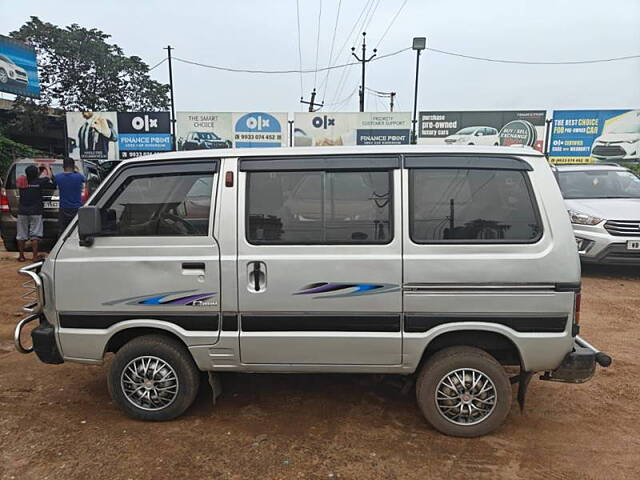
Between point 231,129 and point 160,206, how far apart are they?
1976cm

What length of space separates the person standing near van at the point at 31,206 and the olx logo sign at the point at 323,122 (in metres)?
15.3

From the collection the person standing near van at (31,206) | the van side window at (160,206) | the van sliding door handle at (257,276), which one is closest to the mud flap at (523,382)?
the van sliding door handle at (257,276)

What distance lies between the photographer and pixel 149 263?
3.00m

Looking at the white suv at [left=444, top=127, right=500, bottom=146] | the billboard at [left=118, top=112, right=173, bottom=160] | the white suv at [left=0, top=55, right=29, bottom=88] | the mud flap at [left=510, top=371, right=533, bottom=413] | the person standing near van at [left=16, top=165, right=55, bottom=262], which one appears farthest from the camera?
the white suv at [left=0, top=55, right=29, bottom=88]

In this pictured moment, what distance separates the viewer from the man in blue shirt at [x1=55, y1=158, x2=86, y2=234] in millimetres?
7094

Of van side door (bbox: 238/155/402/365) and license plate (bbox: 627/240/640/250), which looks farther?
license plate (bbox: 627/240/640/250)

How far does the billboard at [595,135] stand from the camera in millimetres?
20875

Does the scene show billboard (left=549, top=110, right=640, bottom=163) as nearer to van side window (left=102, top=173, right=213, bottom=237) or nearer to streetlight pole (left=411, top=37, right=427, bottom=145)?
streetlight pole (left=411, top=37, right=427, bottom=145)

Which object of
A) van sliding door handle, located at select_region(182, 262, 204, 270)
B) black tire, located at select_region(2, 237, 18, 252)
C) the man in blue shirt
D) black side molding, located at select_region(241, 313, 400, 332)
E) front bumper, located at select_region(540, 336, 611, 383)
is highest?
the man in blue shirt

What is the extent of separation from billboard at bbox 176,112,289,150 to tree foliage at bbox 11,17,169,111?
2058 cm

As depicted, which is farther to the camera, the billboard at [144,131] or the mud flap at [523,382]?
the billboard at [144,131]

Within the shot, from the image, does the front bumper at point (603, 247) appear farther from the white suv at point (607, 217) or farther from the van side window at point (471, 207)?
the van side window at point (471, 207)

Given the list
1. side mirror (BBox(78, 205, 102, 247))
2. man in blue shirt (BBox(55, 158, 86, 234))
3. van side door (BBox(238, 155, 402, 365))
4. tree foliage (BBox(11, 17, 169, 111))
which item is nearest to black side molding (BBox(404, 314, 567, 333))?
van side door (BBox(238, 155, 402, 365))

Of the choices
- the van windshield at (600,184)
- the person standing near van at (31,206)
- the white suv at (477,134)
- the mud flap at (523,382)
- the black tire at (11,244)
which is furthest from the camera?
the white suv at (477,134)
